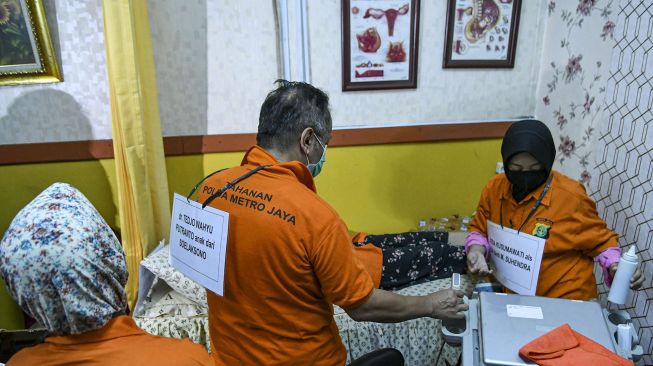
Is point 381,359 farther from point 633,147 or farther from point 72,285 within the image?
point 633,147

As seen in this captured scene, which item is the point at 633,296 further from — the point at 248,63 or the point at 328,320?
the point at 248,63

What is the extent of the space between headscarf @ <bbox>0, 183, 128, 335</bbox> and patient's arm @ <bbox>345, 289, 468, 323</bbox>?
508 millimetres

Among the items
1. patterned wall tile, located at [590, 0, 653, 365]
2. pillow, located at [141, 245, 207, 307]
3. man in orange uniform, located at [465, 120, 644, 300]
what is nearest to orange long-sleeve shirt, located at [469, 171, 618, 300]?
man in orange uniform, located at [465, 120, 644, 300]

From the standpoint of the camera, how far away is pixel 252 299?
927 millimetres

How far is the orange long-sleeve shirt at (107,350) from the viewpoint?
676 millimetres

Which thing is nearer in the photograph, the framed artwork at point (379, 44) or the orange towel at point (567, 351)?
the orange towel at point (567, 351)

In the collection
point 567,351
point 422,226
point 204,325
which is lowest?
point 204,325

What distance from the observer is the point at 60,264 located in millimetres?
626

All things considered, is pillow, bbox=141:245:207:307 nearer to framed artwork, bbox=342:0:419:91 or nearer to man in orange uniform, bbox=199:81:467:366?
man in orange uniform, bbox=199:81:467:366

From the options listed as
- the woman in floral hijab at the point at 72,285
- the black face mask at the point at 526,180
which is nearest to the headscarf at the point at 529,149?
the black face mask at the point at 526,180

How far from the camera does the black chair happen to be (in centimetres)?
101

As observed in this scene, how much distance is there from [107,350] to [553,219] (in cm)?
128

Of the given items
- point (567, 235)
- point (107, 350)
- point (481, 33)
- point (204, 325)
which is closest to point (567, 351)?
point (567, 235)

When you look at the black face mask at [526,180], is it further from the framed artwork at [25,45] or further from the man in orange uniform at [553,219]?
the framed artwork at [25,45]
